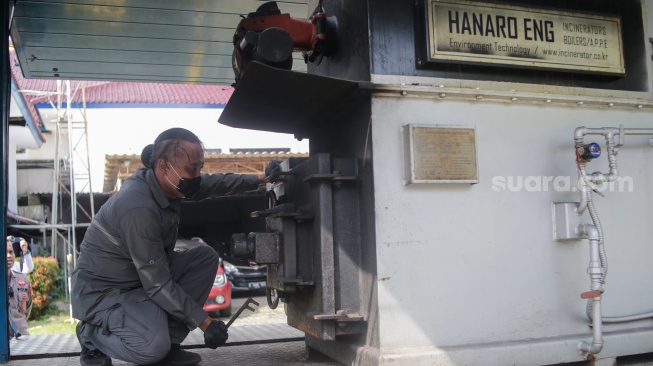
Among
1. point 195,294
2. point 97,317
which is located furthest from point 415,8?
point 97,317

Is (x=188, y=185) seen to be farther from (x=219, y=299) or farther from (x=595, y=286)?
(x=219, y=299)

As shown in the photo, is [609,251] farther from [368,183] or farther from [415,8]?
[415,8]

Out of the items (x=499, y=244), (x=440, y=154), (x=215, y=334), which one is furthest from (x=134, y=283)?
(x=499, y=244)

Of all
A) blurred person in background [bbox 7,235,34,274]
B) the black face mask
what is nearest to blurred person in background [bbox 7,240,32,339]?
blurred person in background [bbox 7,235,34,274]

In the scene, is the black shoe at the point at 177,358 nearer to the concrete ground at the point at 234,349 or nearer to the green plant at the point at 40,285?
the concrete ground at the point at 234,349

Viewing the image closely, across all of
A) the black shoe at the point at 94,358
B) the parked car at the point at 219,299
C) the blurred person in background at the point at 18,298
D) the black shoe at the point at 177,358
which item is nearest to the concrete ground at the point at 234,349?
the black shoe at the point at 177,358

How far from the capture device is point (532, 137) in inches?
129

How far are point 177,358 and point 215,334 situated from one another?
0.48 meters

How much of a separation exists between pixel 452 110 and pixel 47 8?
10.6 ft

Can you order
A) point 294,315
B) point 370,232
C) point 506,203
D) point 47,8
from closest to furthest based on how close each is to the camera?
1. point 370,232
2. point 506,203
3. point 294,315
4. point 47,8

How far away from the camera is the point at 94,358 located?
3.30 metres

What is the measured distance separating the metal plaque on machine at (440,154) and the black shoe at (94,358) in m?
1.89

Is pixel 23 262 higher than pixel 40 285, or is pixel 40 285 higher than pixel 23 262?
pixel 23 262

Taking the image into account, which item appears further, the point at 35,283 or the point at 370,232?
the point at 35,283
